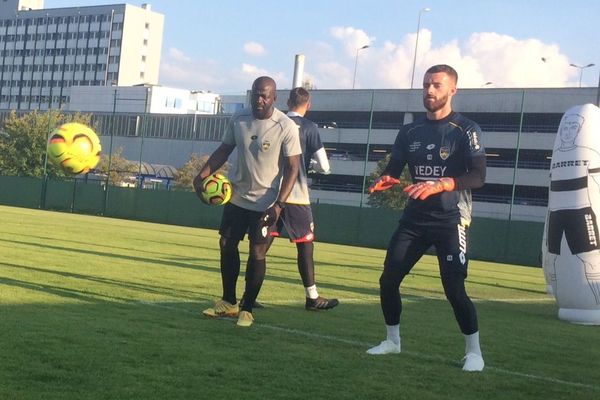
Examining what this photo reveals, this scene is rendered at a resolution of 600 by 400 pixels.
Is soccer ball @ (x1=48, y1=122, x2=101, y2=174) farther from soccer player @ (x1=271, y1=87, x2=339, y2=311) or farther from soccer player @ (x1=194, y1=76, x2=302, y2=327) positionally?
soccer player @ (x1=194, y1=76, x2=302, y2=327)

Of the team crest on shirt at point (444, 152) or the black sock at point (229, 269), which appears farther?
the black sock at point (229, 269)

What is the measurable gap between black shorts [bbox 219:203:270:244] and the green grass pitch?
747mm

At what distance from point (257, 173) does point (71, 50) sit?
5423 inches

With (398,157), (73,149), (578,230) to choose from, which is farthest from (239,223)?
(73,149)

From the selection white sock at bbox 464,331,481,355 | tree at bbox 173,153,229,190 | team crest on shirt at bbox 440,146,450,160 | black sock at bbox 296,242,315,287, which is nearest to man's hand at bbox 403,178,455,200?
team crest on shirt at bbox 440,146,450,160

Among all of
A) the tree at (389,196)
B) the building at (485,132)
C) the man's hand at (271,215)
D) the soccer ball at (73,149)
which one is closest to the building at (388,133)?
the building at (485,132)

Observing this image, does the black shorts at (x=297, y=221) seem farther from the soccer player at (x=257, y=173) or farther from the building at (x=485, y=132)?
the building at (x=485, y=132)

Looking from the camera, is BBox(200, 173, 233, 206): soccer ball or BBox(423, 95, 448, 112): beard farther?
BBox(200, 173, 233, 206): soccer ball

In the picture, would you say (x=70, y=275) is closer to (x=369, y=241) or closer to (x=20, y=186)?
(x=369, y=241)

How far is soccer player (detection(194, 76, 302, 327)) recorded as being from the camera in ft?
24.1

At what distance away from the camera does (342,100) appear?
6500cm

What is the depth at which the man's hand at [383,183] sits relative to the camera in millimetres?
6161

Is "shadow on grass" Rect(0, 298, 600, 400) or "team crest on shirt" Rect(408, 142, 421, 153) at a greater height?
"team crest on shirt" Rect(408, 142, 421, 153)

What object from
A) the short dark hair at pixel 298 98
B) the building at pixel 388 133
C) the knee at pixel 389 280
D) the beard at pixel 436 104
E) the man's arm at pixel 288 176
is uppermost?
the building at pixel 388 133
